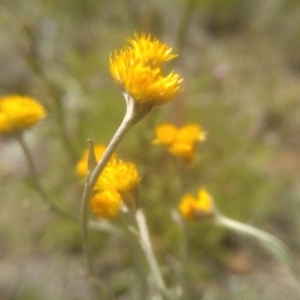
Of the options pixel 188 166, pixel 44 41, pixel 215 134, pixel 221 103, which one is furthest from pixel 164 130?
pixel 44 41

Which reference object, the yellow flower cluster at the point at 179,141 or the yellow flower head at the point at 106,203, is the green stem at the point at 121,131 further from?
the yellow flower cluster at the point at 179,141

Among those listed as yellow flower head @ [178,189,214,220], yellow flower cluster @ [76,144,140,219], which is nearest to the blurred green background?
yellow flower head @ [178,189,214,220]

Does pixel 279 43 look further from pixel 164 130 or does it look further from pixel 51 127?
pixel 164 130

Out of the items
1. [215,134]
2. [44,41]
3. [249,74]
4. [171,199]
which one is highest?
[44,41]

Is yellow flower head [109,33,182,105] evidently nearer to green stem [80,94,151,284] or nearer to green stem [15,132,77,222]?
green stem [80,94,151,284]

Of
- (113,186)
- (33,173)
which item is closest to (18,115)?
(33,173)

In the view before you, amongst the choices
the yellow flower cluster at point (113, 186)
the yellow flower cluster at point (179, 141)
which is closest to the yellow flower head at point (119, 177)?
the yellow flower cluster at point (113, 186)
